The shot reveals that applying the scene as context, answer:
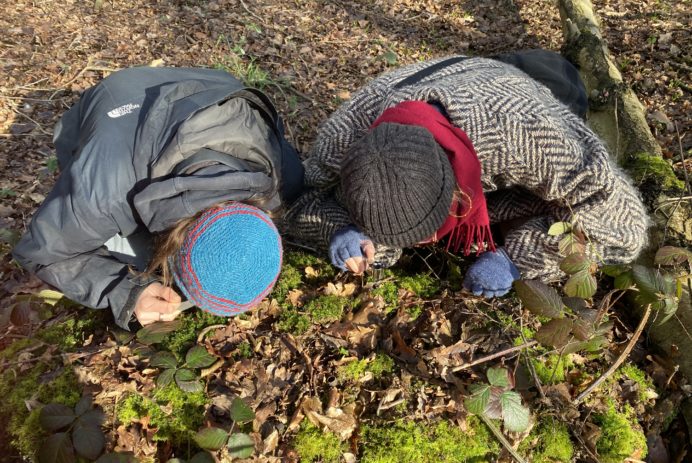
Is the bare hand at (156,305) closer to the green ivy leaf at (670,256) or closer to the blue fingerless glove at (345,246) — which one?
the blue fingerless glove at (345,246)

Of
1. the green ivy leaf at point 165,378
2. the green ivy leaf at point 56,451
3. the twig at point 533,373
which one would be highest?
the twig at point 533,373

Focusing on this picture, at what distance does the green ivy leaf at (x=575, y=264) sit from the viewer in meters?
2.26

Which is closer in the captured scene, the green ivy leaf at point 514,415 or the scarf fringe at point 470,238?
the green ivy leaf at point 514,415

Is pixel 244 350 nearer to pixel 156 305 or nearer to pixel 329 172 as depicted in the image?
pixel 156 305

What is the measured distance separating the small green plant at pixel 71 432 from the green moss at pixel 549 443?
1.92 meters

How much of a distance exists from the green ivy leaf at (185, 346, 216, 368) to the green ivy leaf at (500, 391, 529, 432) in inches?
55.4

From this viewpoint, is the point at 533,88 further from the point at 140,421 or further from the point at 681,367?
the point at 140,421

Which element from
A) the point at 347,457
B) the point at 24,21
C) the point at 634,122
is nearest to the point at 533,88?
the point at 634,122

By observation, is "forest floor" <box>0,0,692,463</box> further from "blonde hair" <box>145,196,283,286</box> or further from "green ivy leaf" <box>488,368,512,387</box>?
"blonde hair" <box>145,196,283,286</box>

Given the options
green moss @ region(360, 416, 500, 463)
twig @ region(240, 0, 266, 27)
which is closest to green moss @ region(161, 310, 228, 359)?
green moss @ region(360, 416, 500, 463)

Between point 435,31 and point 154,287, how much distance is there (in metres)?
5.46

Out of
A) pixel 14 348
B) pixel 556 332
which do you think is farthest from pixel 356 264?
pixel 14 348

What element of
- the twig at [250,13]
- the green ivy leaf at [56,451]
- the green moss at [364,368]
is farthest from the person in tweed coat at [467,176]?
the twig at [250,13]

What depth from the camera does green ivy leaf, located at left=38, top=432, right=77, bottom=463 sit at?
1.99m
